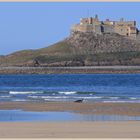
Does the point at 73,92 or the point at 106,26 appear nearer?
Answer: the point at 73,92

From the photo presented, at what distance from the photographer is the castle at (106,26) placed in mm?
160750

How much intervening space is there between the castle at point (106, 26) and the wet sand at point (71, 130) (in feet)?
459

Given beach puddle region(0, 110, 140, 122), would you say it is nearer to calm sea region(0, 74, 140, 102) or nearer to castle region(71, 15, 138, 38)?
calm sea region(0, 74, 140, 102)

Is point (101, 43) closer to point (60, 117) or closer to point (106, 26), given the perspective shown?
point (106, 26)

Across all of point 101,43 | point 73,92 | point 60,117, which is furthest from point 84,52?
point 60,117

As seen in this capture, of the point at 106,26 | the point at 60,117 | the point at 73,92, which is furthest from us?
the point at 106,26

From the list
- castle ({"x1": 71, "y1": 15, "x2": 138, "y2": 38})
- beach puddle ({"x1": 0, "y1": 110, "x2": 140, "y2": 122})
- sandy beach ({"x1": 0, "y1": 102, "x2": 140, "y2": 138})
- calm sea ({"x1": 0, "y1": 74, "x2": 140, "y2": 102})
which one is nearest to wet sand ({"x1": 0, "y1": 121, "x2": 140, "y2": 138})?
sandy beach ({"x1": 0, "y1": 102, "x2": 140, "y2": 138})

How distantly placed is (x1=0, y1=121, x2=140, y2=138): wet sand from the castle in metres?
140

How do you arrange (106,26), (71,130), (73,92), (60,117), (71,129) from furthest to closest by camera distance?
(106,26)
(73,92)
(60,117)
(71,129)
(71,130)

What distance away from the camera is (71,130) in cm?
1770

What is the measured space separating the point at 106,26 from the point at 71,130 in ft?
490

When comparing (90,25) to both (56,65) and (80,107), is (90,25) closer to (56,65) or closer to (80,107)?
(56,65)

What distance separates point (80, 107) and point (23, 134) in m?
12.7

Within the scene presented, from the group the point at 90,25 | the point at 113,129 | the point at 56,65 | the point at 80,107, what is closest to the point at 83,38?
the point at 90,25
